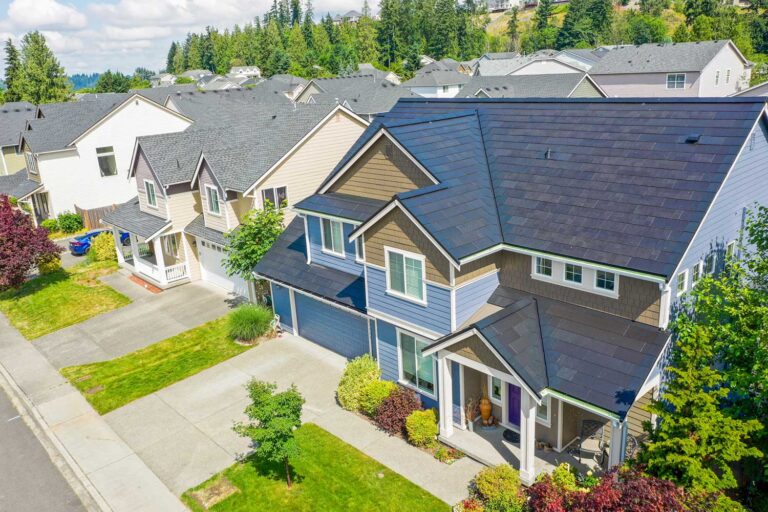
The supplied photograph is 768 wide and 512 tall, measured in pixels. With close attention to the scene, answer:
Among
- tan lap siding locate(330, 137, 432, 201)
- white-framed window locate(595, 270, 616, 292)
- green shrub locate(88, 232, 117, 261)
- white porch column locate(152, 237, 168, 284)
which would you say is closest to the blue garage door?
tan lap siding locate(330, 137, 432, 201)

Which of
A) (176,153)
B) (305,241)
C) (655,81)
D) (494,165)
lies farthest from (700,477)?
(655,81)

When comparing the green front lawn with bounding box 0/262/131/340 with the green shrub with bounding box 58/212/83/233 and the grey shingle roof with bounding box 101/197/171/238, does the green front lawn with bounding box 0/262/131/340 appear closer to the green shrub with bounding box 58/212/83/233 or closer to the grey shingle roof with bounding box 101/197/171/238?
the grey shingle roof with bounding box 101/197/171/238

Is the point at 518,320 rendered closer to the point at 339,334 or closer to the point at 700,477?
the point at 700,477

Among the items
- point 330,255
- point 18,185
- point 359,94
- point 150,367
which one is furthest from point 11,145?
point 330,255

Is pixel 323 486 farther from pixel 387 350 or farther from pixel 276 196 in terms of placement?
pixel 276 196

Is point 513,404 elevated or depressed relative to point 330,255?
depressed

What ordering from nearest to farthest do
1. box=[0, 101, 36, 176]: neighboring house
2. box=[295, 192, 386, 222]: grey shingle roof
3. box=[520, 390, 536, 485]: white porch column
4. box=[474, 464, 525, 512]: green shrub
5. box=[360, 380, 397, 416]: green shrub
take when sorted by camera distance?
box=[474, 464, 525, 512]: green shrub
box=[520, 390, 536, 485]: white porch column
box=[360, 380, 397, 416]: green shrub
box=[295, 192, 386, 222]: grey shingle roof
box=[0, 101, 36, 176]: neighboring house
